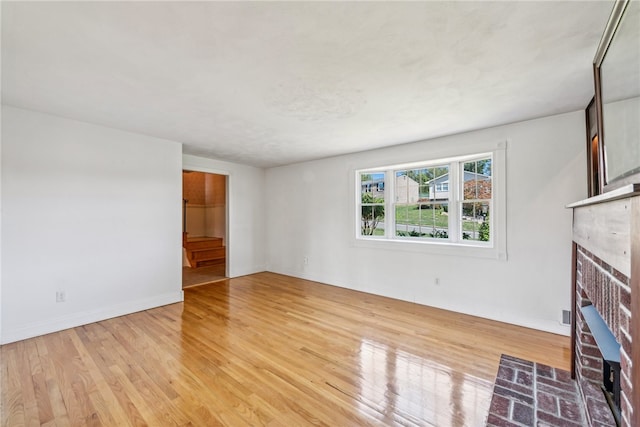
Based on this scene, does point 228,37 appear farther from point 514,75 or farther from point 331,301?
point 331,301

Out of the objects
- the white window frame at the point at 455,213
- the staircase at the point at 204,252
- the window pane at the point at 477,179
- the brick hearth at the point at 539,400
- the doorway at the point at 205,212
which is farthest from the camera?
the doorway at the point at 205,212

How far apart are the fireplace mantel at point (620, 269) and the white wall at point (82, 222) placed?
14.7ft

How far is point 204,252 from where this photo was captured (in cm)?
700

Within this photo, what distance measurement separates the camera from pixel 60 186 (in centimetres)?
307

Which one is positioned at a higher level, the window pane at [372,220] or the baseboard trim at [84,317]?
the window pane at [372,220]

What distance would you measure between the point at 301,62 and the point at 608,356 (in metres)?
2.43

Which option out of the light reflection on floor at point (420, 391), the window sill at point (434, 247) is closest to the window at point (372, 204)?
the window sill at point (434, 247)

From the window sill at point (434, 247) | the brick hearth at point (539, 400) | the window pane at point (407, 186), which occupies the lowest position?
the brick hearth at point (539, 400)

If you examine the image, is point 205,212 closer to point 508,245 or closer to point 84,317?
point 84,317

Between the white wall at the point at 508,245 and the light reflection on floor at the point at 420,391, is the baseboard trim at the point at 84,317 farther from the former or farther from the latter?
the light reflection on floor at the point at 420,391

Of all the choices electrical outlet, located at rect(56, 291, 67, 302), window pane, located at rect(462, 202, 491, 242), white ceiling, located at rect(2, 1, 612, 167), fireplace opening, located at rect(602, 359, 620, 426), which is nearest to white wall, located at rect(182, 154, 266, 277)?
white ceiling, located at rect(2, 1, 612, 167)

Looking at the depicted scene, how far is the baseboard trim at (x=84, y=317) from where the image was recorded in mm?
2788

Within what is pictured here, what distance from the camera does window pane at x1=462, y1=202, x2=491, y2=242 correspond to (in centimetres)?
354

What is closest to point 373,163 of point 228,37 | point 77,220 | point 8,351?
point 228,37
